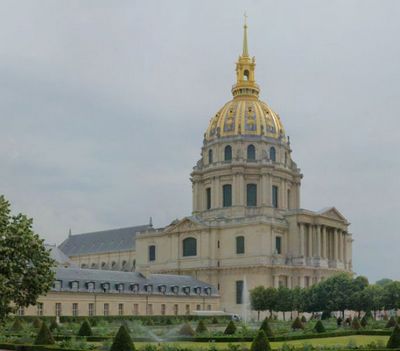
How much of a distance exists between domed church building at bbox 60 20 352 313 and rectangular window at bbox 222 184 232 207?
7.1 inches

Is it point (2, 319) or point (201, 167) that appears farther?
point (201, 167)

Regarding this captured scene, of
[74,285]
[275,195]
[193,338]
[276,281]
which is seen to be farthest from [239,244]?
[193,338]

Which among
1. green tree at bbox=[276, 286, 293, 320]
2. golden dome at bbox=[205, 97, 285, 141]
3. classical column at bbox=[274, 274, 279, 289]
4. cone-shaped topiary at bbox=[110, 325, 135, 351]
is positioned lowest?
cone-shaped topiary at bbox=[110, 325, 135, 351]

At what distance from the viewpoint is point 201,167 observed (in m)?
101

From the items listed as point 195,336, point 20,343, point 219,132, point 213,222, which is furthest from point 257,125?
point 20,343

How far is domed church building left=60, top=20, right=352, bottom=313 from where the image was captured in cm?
8800

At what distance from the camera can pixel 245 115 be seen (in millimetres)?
98125

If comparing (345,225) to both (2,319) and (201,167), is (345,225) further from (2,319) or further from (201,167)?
(2,319)

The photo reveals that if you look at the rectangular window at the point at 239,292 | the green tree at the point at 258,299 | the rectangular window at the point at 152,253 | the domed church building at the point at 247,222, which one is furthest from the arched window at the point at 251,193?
the green tree at the point at 258,299

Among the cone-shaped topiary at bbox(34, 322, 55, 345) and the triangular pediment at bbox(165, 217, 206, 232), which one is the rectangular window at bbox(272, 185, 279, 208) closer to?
the triangular pediment at bbox(165, 217, 206, 232)

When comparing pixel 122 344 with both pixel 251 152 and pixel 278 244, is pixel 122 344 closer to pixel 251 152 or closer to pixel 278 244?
pixel 278 244

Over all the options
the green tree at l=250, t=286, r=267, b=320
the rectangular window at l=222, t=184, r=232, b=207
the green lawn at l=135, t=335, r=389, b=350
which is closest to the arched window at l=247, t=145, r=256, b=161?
the rectangular window at l=222, t=184, r=232, b=207

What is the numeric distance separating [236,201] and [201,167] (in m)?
8.91

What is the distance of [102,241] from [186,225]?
31633mm
